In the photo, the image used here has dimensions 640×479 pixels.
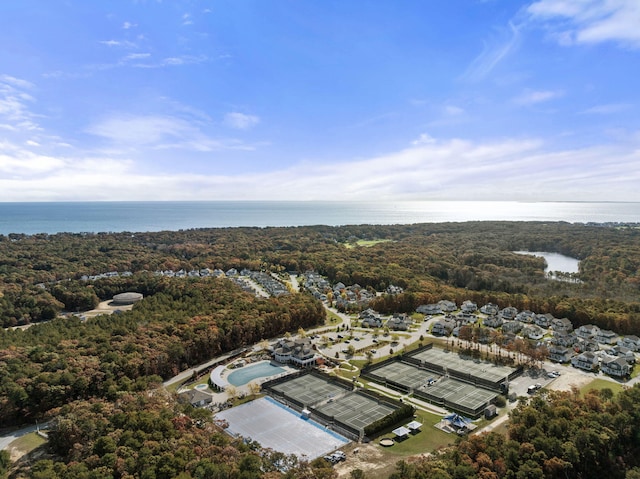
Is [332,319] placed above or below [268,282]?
below

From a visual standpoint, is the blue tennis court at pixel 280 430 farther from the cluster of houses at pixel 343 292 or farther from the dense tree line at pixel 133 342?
the cluster of houses at pixel 343 292

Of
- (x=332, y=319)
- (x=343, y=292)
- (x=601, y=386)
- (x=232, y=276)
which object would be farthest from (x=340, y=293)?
(x=601, y=386)

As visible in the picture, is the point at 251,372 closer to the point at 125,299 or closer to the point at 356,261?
the point at 125,299

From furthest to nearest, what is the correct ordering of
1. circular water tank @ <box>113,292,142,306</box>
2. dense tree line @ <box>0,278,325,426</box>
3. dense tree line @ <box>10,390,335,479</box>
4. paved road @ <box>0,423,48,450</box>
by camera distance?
circular water tank @ <box>113,292,142,306</box>, dense tree line @ <box>0,278,325,426</box>, paved road @ <box>0,423,48,450</box>, dense tree line @ <box>10,390,335,479</box>

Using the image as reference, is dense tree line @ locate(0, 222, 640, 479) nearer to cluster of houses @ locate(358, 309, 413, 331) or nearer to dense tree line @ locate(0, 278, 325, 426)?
dense tree line @ locate(0, 278, 325, 426)

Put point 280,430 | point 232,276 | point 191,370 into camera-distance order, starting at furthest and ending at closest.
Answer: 1. point 232,276
2. point 191,370
3. point 280,430

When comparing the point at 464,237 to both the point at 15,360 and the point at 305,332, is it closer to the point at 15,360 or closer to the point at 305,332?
the point at 305,332

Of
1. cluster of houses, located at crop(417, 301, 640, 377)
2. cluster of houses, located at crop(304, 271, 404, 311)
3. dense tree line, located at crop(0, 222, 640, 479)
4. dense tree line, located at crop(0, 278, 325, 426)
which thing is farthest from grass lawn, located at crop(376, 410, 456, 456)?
cluster of houses, located at crop(304, 271, 404, 311)
